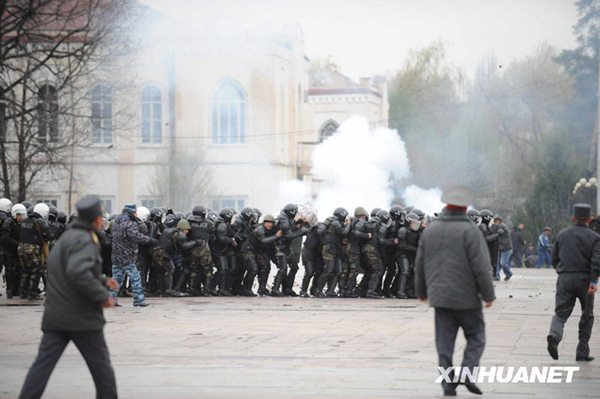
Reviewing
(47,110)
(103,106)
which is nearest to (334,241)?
(47,110)

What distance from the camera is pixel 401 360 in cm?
1056

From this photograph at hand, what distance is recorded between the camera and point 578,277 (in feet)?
34.2

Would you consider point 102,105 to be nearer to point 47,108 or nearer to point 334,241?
point 47,108

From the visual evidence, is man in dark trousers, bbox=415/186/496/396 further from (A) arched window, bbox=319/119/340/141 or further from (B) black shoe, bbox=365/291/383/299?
(A) arched window, bbox=319/119/340/141

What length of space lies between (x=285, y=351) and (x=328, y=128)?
46409mm

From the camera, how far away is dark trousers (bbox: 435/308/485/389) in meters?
8.23

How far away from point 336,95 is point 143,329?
44475 millimetres

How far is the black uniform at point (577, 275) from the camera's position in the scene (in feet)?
34.1

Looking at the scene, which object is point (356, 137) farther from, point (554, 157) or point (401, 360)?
point (401, 360)

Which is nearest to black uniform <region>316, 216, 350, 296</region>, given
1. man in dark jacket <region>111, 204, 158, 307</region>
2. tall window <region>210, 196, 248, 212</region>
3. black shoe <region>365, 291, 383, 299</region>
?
black shoe <region>365, 291, 383, 299</region>

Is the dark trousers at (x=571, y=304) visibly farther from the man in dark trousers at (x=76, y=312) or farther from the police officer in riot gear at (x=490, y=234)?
the police officer in riot gear at (x=490, y=234)

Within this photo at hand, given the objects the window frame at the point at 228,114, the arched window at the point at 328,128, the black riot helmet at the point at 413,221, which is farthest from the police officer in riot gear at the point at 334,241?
the arched window at the point at 328,128

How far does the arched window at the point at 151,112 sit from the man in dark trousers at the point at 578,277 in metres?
37.1

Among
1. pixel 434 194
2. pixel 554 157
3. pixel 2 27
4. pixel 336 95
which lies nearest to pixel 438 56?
pixel 336 95
